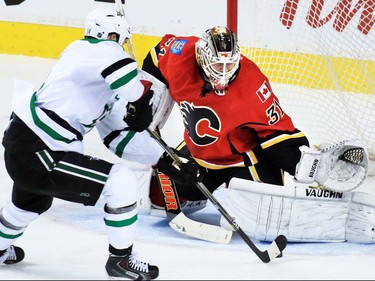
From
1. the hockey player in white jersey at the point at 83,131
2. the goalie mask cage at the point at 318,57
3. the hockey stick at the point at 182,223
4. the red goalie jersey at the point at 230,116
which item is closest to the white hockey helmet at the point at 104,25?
the hockey player in white jersey at the point at 83,131

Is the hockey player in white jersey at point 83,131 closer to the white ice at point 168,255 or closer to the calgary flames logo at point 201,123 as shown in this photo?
the white ice at point 168,255

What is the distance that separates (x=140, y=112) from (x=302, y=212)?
2.53 feet

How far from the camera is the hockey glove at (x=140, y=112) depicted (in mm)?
3090

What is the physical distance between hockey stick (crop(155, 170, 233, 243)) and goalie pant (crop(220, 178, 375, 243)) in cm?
4

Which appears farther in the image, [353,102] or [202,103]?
[353,102]

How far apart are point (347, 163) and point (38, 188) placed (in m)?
1.12

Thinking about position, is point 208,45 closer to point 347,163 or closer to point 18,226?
point 347,163

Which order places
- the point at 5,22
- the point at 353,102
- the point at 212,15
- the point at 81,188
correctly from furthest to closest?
1. the point at 5,22
2. the point at 212,15
3. the point at 353,102
4. the point at 81,188

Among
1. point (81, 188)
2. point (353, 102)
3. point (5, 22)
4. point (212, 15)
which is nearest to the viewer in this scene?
point (81, 188)

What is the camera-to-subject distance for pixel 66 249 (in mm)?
3482

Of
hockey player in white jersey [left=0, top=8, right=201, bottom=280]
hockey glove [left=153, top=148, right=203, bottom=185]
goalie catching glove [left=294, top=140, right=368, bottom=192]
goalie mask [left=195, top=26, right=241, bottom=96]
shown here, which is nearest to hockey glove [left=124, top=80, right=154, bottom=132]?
hockey player in white jersey [left=0, top=8, right=201, bottom=280]

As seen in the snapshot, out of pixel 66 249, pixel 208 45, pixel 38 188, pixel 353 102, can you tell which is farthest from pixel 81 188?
pixel 353 102

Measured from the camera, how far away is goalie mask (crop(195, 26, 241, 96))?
3.45 metres

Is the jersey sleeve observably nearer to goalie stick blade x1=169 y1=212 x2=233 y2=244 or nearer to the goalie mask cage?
goalie stick blade x1=169 y1=212 x2=233 y2=244
